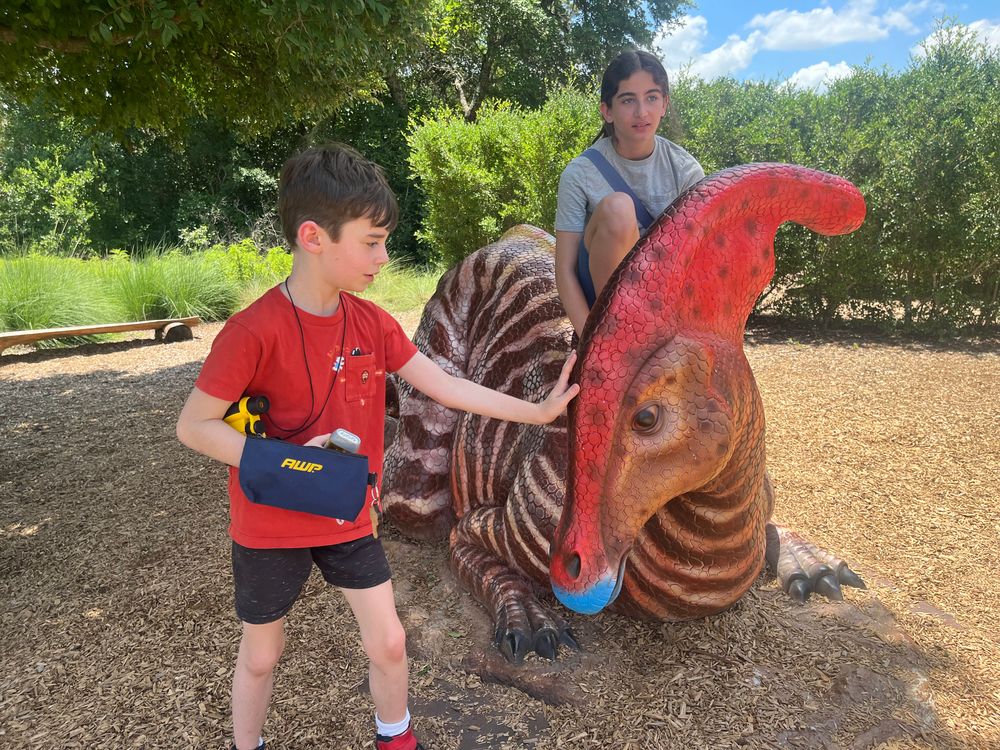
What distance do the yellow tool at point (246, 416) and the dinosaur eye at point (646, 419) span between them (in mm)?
829

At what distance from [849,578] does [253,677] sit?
2.13 meters

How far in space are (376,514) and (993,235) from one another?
752 centimetres

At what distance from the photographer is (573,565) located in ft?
5.11

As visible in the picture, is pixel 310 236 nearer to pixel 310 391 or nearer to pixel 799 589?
pixel 310 391

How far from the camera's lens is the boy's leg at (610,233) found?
6.17ft

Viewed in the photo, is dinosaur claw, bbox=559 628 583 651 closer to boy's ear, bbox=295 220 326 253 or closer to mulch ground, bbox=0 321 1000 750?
mulch ground, bbox=0 321 1000 750

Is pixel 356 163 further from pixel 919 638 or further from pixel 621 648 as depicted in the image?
pixel 919 638

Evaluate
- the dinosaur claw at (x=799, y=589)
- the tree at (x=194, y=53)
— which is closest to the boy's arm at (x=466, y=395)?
the dinosaur claw at (x=799, y=589)

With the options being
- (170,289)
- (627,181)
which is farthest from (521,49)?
(627,181)

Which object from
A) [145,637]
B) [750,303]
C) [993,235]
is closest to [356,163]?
[750,303]

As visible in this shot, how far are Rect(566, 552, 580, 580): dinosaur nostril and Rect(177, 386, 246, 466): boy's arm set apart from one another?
0.75 meters

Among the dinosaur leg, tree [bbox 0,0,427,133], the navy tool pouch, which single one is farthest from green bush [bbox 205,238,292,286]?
the navy tool pouch

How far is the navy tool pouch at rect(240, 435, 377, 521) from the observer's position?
1.48 meters

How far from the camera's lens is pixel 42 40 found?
3291mm
